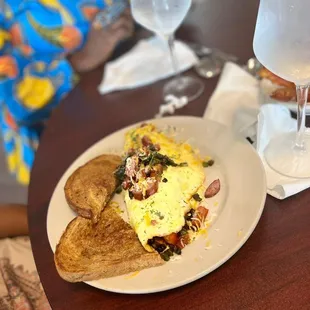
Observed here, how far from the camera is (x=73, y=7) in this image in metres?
1.58

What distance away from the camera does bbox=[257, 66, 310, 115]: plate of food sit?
40.8 inches

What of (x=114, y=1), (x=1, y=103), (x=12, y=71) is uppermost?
(x=114, y=1)

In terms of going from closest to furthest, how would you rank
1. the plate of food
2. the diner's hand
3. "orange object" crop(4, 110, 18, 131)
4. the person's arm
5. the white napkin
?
the plate of food, the person's arm, the white napkin, the diner's hand, "orange object" crop(4, 110, 18, 131)

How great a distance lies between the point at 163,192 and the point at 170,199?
18 mm

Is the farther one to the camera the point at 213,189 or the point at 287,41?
the point at 213,189

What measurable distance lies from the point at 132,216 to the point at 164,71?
0.57m

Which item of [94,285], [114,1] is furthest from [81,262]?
[114,1]

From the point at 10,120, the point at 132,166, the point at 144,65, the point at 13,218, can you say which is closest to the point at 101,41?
the point at 144,65

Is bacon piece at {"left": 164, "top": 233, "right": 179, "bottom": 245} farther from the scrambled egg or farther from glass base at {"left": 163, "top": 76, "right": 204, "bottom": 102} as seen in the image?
glass base at {"left": 163, "top": 76, "right": 204, "bottom": 102}

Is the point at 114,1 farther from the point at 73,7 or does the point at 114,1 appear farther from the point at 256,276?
the point at 256,276

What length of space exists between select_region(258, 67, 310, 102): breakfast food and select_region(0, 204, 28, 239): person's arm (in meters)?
0.61

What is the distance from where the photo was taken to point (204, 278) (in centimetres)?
81

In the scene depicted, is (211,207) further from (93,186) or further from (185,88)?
(185,88)

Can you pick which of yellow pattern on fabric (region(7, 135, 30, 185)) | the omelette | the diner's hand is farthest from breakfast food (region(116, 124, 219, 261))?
yellow pattern on fabric (region(7, 135, 30, 185))
